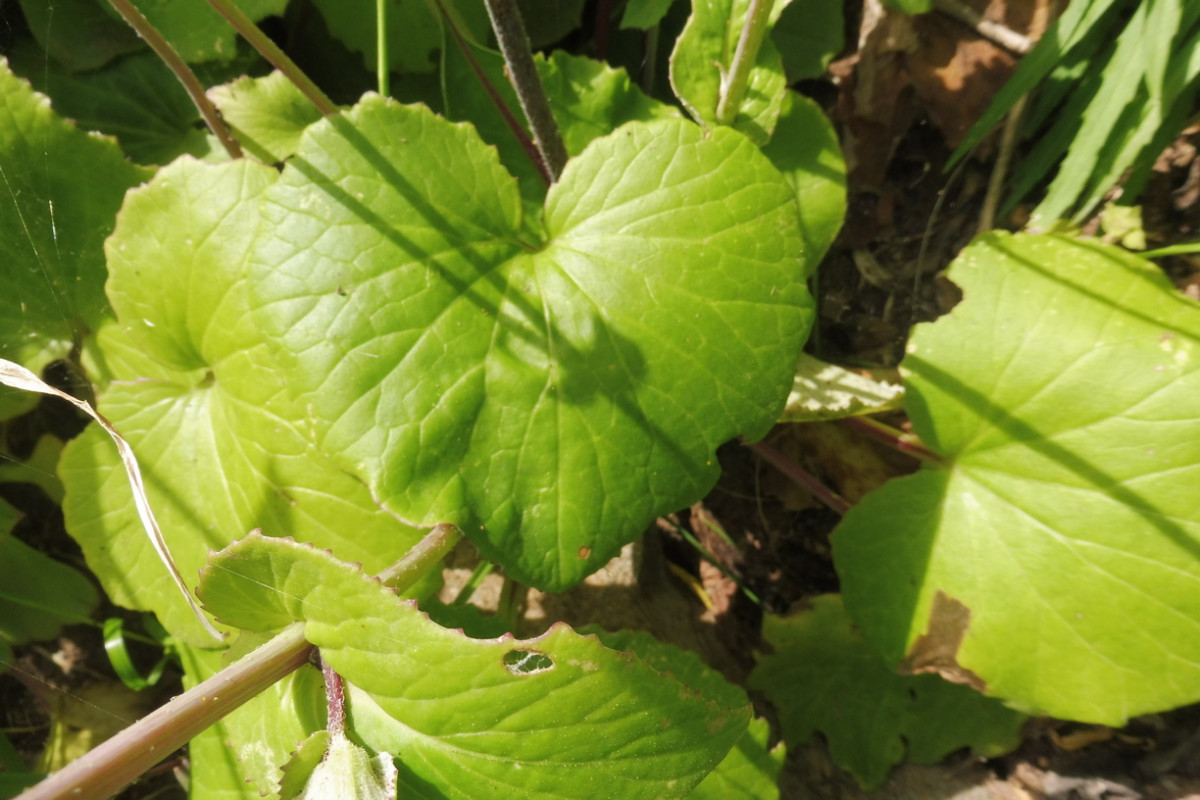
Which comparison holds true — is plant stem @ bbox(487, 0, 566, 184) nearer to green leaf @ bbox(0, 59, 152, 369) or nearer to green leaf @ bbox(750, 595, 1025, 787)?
green leaf @ bbox(0, 59, 152, 369)

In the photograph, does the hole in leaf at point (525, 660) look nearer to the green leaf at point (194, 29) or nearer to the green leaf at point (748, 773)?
the green leaf at point (748, 773)

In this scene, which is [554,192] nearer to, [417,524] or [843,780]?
[417,524]

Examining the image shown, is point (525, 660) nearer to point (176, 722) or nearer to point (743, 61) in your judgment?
point (176, 722)

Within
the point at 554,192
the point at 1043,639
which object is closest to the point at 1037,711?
the point at 1043,639

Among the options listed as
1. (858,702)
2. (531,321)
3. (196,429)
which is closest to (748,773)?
(858,702)

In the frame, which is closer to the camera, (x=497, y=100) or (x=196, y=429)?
(x=196, y=429)

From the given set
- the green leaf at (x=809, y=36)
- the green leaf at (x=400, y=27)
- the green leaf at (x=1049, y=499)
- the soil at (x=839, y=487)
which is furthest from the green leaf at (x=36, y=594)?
the green leaf at (x=809, y=36)
